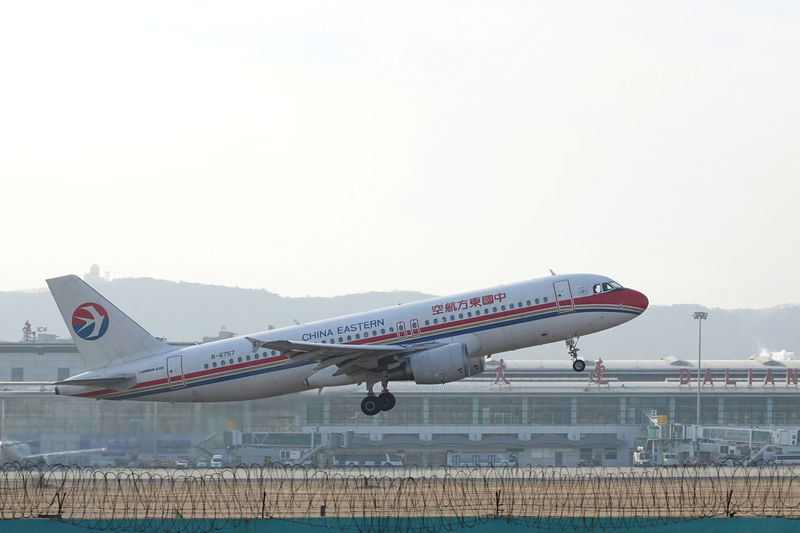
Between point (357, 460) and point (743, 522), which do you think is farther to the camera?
point (357, 460)

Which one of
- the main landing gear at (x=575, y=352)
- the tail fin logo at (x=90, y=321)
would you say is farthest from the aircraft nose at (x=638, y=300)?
the tail fin logo at (x=90, y=321)

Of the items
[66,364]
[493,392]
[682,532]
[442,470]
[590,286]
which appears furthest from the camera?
[66,364]

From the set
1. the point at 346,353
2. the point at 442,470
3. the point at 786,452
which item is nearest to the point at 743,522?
the point at 346,353

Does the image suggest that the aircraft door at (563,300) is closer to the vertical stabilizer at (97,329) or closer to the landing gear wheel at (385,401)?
the landing gear wheel at (385,401)

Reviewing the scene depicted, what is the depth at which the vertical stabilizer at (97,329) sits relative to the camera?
62.5m

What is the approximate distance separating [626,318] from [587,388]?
6230cm

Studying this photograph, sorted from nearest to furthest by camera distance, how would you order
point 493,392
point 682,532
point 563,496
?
1. point 682,532
2. point 563,496
3. point 493,392

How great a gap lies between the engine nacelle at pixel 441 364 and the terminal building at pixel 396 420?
35.2 ft

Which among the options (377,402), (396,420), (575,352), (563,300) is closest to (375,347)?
(377,402)

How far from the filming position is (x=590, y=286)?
58031 millimetres

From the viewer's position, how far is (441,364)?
56344 millimetres

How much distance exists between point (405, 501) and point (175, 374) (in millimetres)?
14697

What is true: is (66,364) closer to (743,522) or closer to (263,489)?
(263,489)

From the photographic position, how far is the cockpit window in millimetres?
→ 58156
